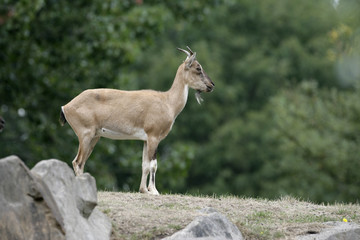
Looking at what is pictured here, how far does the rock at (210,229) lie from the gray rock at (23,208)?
5.91ft

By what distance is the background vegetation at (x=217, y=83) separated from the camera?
62.1ft

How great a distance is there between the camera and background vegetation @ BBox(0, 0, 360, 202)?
62.1 feet

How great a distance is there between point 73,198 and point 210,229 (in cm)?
197

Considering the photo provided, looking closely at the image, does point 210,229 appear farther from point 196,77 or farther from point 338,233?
point 196,77

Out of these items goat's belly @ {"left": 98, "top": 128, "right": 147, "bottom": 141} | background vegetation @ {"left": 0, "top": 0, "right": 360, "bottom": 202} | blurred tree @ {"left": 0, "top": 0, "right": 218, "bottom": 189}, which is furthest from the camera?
background vegetation @ {"left": 0, "top": 0, "right": 360, "bottom": 202}

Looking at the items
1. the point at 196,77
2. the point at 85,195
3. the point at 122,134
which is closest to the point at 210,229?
the point at 85,195

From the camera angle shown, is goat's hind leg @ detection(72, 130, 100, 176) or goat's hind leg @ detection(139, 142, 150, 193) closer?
goat's hind leg @ detection(72, 130, 100, 176)

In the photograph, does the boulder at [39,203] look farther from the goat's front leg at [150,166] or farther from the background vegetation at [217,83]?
the background vegetation at [217,83]

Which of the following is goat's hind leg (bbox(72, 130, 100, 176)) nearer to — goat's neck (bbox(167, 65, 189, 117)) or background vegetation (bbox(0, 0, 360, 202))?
goat's neck (bbox(167, 65, 189, 117))

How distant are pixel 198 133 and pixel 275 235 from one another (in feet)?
93.4

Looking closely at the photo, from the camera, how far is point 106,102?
11.7m

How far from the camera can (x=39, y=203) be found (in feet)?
26.9

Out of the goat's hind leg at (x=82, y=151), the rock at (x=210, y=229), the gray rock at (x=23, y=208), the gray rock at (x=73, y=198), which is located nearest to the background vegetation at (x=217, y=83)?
the goat's hind leg at (x=82, y=151)

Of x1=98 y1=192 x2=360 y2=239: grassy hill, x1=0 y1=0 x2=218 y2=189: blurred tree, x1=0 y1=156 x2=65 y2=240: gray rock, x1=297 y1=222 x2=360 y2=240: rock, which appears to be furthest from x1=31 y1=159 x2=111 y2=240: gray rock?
x1=0 y1=0 x2=218 y2=189: blurred tree
